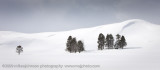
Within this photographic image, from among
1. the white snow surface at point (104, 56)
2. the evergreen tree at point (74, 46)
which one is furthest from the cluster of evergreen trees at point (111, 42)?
the evergreen tree at point (74, 46)

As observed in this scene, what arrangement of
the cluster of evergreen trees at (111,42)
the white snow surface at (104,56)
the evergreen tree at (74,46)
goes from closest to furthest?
the white snow surface at (104,56) → the evergreen tree at (74,46) → the cluster of evergreen trees at (111,42)

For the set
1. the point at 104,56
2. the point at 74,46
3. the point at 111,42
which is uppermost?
the point at 111,42

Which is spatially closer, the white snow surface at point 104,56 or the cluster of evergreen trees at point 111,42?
the white snow surface at point 104,56

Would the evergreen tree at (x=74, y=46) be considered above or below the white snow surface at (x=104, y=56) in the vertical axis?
above

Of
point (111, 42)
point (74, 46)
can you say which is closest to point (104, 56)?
point (74, 46)

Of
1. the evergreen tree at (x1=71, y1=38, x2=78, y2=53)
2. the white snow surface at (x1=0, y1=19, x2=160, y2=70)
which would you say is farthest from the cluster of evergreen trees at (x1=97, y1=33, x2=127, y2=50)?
the evergreen tree at (x1=71, y1=38, x2=78, y2=53)

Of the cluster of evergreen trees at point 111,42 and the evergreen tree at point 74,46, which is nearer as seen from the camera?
the evergreen tree at point 74,46

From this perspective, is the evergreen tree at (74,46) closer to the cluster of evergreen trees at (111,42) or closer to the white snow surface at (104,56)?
the white snow surface at (104,56)

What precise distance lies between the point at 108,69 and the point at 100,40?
Answer: 206ft

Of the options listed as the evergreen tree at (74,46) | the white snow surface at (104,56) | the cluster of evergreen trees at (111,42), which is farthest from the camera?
the cluster of evergreen trees at (111,42)

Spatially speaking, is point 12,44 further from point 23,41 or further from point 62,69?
point 62,69

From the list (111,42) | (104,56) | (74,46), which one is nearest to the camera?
(104,56)

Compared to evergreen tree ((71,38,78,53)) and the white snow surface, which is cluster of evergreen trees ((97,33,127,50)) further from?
evergreen tree ((71,38,78,53))

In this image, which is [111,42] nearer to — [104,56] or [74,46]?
[74,46]
